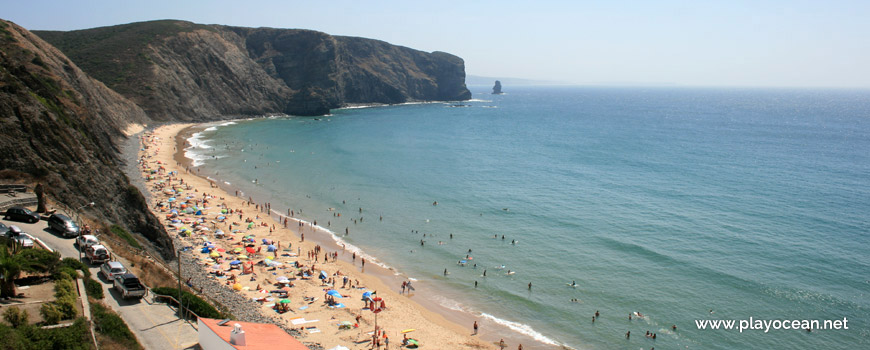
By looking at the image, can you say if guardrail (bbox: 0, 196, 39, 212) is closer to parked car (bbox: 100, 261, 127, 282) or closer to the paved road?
the paved road

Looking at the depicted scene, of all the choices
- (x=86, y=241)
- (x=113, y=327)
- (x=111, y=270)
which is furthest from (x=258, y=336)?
(x=86, y=241)

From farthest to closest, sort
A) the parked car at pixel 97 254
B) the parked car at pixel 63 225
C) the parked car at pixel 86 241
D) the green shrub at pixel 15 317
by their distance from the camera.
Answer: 1. the parked car at pixel 63 225
2. the parked car at pixel 86 241
3. the parked car at pixel 97 254
4. the green shrub at pixel 15 317

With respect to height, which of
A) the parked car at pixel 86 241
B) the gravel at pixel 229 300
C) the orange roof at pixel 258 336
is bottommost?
the gravel at pixel 229 300

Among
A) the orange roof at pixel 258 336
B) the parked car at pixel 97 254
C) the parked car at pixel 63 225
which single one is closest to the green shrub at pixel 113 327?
the orange roof at pixel 258 336

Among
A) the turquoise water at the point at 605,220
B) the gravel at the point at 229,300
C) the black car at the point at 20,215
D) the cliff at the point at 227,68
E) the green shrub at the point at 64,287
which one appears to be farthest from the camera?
the cliff at the point at 227,68

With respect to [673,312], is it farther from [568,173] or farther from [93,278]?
[568,173]

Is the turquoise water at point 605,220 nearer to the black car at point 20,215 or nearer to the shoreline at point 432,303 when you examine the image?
the shoreline at point 432,303
